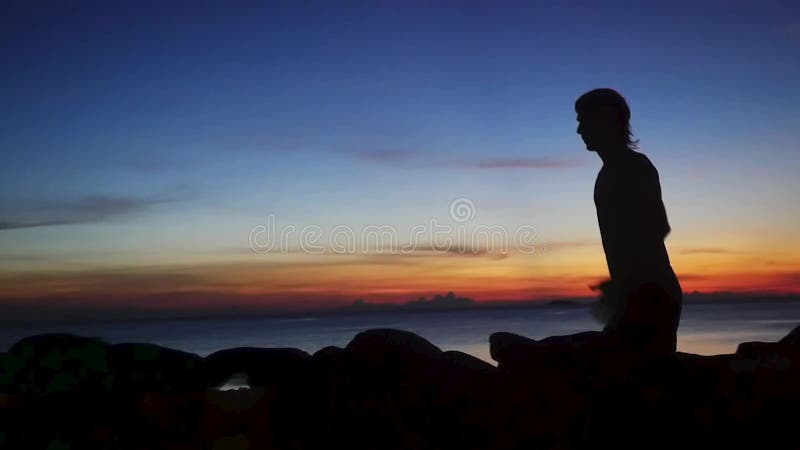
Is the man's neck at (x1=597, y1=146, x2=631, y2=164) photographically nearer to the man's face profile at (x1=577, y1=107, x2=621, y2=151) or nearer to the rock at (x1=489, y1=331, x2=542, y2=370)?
the man's face profile at (x1=577, y1=107, x2=621, y2=151)

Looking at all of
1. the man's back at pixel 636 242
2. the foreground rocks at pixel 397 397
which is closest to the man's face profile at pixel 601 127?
the man's back at pixel 636 242

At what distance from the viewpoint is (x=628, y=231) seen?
4293 millimetres

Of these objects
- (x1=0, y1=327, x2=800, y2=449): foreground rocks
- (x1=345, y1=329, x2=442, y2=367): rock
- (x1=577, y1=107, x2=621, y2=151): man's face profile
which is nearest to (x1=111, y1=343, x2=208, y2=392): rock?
(x1=0, y1=327, x2=800, y2=449): foreground rocks

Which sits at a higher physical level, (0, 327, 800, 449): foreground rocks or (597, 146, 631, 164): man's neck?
(597, 146, 631, 164): man's neck

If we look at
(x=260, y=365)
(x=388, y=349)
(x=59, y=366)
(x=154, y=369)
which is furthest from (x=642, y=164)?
(x=59, y=366)

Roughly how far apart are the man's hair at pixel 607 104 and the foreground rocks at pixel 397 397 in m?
1.27

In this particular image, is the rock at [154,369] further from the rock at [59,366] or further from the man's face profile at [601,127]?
the man's face profile at [601,127]

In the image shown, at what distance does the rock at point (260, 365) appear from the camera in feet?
13.9

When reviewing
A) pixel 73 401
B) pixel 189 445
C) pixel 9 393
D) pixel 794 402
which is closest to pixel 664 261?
pixel 794 402

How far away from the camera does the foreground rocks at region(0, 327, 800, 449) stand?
386 cm

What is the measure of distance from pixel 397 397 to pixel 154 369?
144 cm

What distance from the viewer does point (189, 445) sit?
407cm

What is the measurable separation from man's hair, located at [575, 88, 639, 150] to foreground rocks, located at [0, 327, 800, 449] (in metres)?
1.27

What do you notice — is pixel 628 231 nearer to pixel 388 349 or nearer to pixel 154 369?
pixel 388 349
